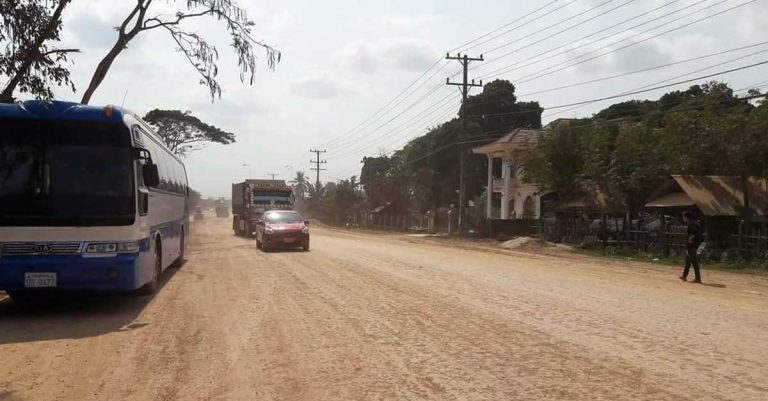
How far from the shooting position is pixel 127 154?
9984mm

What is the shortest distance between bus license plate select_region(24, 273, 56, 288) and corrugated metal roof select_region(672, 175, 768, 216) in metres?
20.3

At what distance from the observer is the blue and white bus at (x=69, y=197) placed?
30.7ft

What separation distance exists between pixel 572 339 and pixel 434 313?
2.35 m

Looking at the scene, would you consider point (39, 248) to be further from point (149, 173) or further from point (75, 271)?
point (149, 173)

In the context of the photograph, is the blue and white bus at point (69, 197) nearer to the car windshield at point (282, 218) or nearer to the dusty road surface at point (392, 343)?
the dusty road surface at point (392, 343)

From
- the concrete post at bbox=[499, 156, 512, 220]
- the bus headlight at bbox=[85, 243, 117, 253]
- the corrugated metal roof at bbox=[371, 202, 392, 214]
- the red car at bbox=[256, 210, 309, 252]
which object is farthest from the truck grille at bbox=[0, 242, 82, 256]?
the corrugated metal roof at bbox=[371, 202, 392, 214]

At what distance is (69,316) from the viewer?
9852mm

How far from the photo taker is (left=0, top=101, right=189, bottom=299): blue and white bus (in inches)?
369

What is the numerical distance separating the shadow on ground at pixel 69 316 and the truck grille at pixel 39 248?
39.3 inches

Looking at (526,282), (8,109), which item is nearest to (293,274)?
(526,282)

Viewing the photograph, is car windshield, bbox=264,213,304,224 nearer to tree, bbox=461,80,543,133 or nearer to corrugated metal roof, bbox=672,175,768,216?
corrugated metal roof, bbox=672,175,768,216

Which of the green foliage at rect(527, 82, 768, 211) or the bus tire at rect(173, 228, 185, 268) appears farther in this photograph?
the green foliage at rect(527, 82, 768, 211)

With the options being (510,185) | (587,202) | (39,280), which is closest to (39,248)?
(39,280)

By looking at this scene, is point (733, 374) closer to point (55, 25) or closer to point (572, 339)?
point (572, 339)
